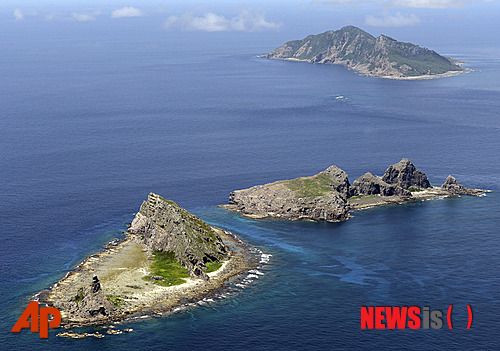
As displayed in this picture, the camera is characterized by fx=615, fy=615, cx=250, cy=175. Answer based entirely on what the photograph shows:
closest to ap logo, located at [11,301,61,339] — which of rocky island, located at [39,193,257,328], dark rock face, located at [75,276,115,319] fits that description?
rocky island, located at [39,193,257,328]

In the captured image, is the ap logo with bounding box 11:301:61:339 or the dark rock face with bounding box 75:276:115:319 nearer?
the ap logo with bounding box 11:301:61:339

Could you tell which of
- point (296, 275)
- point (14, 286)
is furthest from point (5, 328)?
point (296, 275)

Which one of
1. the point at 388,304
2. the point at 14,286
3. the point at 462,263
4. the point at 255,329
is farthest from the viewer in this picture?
the point at 462,263

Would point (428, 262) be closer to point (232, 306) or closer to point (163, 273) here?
point (232, 306)

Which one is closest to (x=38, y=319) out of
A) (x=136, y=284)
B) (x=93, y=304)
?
(x=93, y=304)

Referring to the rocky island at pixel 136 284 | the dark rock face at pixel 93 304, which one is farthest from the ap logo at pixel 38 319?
the dark rock face at pixel 93 304

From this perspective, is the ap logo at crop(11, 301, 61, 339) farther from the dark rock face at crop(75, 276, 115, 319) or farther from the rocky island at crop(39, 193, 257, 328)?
the dark rock face at crop(75, 276, 115, 319)

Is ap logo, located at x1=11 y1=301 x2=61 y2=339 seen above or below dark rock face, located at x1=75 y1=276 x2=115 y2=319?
below

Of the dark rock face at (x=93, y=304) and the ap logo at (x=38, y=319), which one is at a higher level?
the dark rock face at (x=93, y=304)

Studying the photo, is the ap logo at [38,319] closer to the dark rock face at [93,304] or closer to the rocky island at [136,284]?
the rocky island at [136,284]
